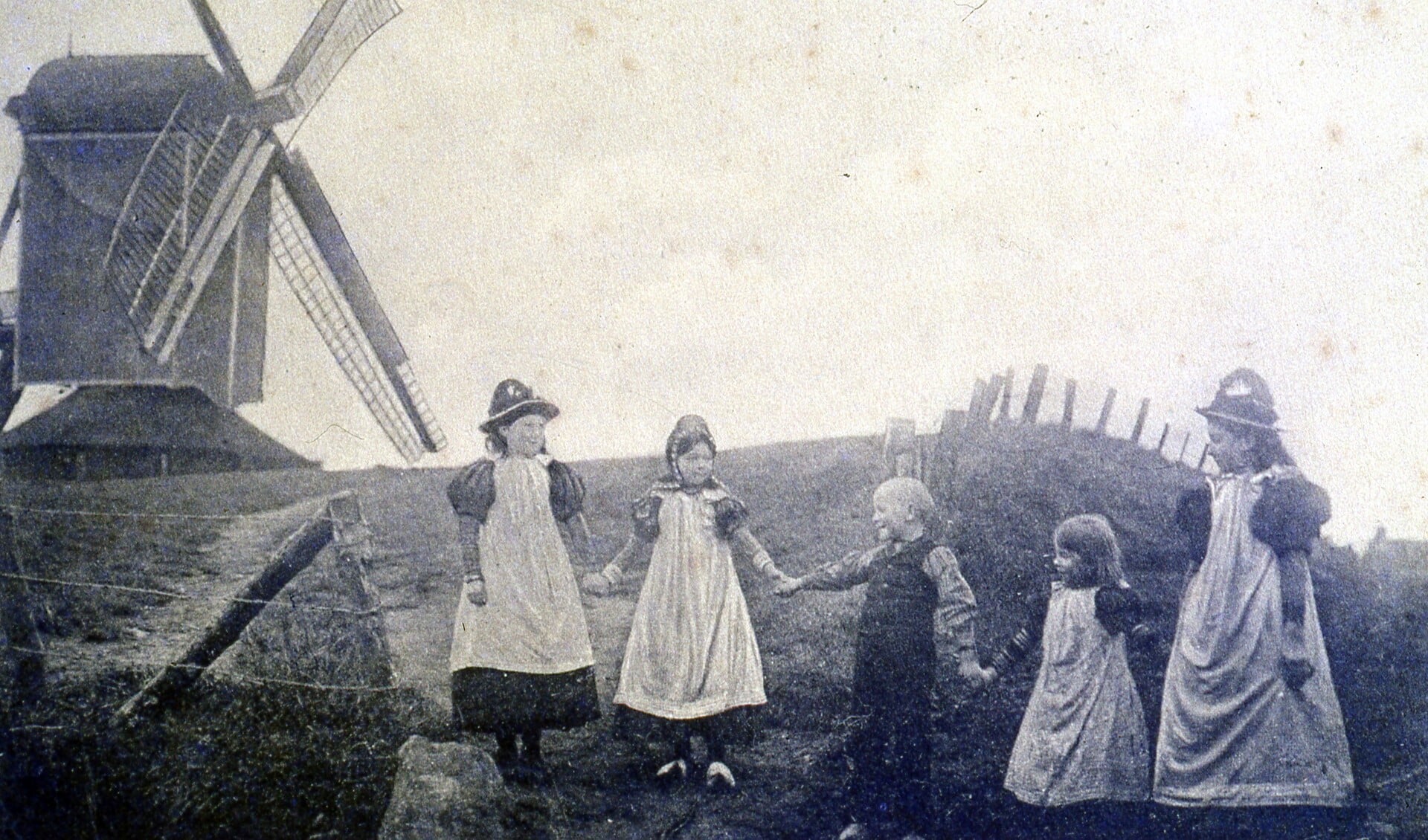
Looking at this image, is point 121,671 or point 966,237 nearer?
point 121,671

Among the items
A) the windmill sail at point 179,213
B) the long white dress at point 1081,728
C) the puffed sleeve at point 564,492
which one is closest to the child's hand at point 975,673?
the long white dress at point 1081,728

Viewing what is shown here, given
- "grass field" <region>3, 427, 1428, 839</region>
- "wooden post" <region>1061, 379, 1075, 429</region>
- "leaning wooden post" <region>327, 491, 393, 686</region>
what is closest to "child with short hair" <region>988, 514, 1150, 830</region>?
"grass field" <region>3, 427, 1428, 839</region>

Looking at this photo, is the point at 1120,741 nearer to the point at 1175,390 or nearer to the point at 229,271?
the point at 1175,390

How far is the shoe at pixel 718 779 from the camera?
4.44 metres

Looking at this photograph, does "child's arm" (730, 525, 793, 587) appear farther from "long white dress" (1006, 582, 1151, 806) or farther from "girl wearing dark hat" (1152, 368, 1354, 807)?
"girl wearing dark hat" (1152, 368, 1354, 807)

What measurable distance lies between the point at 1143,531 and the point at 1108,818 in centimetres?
139

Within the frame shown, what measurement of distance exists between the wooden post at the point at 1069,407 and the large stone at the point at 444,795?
331 centimetres

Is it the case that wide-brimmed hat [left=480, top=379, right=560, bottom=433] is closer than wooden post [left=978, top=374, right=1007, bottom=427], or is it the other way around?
wide-brimmed hat [left=480, top=379, right=560, bottom=433]

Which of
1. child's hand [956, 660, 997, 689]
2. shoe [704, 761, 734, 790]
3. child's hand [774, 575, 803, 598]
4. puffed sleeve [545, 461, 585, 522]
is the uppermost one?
puffed sleeve [545, 461, 585, 522]

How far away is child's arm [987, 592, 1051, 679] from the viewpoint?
179 inches

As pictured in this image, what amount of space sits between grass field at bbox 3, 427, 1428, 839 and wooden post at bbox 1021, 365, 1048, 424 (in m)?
0.11

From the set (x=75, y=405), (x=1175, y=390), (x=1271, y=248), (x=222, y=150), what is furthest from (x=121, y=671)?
(x=1271, y=248)

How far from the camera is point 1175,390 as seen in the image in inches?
195

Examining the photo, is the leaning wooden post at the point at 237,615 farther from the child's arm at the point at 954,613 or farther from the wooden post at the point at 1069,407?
the wooden post at the point at 1069,407
